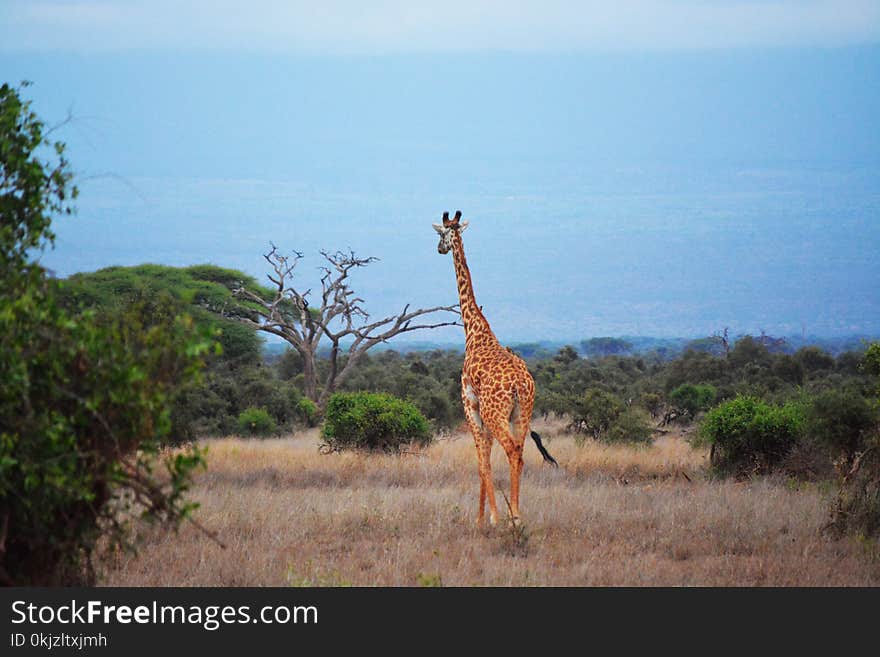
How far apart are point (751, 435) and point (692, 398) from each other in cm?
1226

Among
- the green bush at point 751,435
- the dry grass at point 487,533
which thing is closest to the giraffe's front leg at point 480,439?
the dry grass at point 487,533

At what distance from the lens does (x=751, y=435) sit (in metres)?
15.0

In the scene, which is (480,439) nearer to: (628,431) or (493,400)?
(493,400)

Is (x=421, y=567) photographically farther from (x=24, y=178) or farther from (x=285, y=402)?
(x=285, y=402)

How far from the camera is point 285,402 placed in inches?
1028

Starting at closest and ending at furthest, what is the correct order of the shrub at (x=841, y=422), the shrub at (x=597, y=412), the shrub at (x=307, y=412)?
the shrub at (x=841, y=422) < the shrub at (x=597, y=412) < the shrub at (x=307, y=412)

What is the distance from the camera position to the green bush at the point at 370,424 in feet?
57.7

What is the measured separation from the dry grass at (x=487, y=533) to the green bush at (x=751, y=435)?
606 mm

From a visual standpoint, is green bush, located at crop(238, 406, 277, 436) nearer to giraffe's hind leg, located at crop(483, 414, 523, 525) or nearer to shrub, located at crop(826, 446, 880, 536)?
giraffe's hind leg, located at crop(483, 414, 523, 525)

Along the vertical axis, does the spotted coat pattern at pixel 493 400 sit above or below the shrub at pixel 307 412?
above

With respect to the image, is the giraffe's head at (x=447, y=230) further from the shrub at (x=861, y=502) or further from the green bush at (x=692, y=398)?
the green bush at (x=692, y=398)
